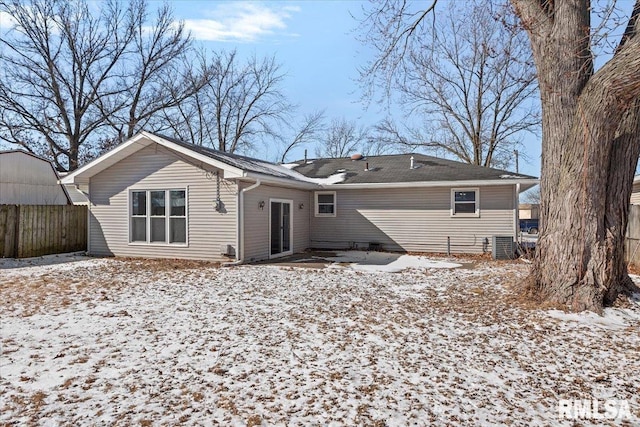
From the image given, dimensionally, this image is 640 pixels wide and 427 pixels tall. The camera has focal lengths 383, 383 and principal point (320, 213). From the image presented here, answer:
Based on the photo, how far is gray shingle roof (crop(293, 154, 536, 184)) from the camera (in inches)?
505

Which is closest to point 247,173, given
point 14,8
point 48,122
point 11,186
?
point 11,186

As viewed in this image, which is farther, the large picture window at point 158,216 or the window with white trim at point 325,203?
the window with white trim at point 325,203

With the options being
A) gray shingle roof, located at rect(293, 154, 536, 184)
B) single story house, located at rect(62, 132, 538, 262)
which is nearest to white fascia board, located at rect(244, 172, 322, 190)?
single story house, located at rect(62, 132, 538, 262)

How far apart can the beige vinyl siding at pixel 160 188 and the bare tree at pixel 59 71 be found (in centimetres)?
1276

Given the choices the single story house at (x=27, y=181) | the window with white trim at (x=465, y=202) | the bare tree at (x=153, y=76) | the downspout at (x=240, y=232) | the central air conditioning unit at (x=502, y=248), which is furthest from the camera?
the bare tree at (x=153, y=76)

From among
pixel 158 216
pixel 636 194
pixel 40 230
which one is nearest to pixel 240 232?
pixel 158 216

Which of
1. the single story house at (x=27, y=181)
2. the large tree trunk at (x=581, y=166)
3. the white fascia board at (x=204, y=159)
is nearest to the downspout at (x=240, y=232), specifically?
the white fascia board at (x=204, y=159)

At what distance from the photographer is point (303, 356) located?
3.91 m

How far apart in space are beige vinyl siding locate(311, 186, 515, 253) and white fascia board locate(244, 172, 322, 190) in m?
1.37

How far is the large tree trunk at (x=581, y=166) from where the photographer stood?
543 centimetres

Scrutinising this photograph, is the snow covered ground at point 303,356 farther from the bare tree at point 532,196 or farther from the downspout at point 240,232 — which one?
the bare tree at point 532,196

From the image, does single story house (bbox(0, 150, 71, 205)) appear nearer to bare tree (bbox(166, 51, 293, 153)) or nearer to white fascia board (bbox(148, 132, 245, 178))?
white fascia board (bbox(148, 132, 245, 178))

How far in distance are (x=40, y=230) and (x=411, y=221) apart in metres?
12.1

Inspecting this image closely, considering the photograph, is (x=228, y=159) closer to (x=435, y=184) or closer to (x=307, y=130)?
(x=435, y=184)
